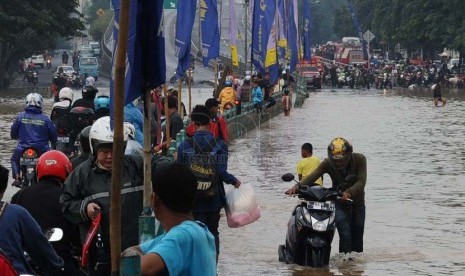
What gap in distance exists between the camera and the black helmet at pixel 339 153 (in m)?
12.2

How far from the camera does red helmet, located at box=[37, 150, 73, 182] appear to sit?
827cm

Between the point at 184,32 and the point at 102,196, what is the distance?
318 inches

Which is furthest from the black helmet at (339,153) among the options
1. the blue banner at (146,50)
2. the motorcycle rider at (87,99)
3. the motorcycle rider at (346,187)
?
the blue banner at (146,50)

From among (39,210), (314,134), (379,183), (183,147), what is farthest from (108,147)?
(314,134)

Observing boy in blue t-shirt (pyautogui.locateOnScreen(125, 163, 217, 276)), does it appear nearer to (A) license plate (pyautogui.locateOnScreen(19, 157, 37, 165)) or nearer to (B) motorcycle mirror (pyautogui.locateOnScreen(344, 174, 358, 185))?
(B) motorcycle mirror (pyautogui.locateOnScreen(344, 174, 358, 185))

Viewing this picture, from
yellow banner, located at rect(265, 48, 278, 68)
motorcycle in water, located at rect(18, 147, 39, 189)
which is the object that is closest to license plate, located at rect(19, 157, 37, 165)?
motorcycle in water, located at rect(18, 147, 39, 189)

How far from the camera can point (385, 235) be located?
1513 centimetres

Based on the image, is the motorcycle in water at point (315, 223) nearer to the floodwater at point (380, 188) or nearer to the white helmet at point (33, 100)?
the floodwater at point (380, 188)

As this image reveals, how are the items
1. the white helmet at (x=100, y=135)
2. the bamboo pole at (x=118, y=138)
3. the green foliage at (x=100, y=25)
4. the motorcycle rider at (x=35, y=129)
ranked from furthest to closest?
the green foliage at (x=100, y=25) < the motorcycle rider at (x=35, y=129) < the white helmet at (x=100, y=135) < the bamboo pole at (x=118, y=138)

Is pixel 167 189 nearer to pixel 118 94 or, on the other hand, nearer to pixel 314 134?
pixel 118 94

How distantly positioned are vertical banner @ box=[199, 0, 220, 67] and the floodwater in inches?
79.4

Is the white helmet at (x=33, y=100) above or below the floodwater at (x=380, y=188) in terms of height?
above

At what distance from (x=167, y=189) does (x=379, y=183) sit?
15.9 m

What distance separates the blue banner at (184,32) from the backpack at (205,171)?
456 cm
